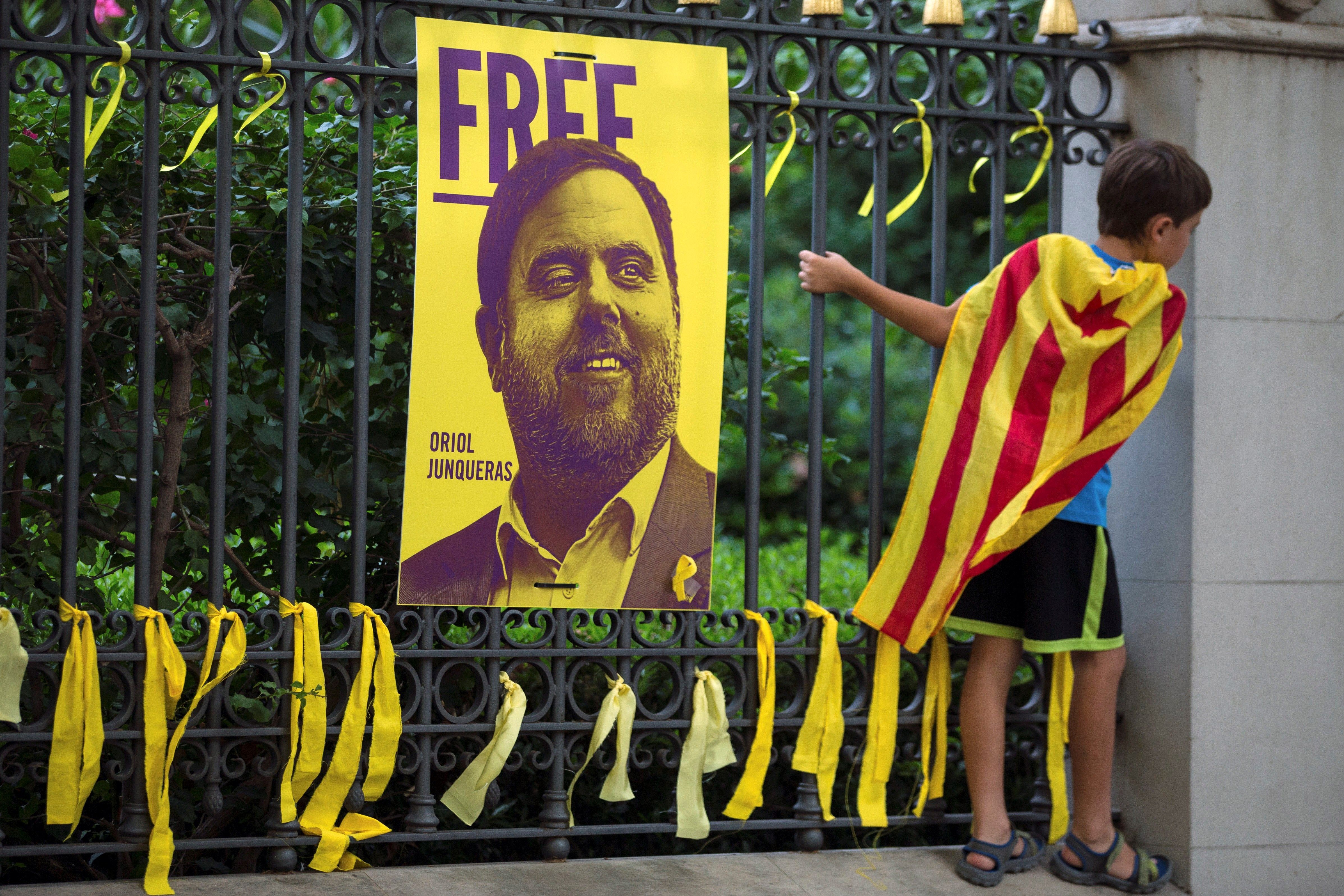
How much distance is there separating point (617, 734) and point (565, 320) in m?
1.12

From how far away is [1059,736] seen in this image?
348 centimetres

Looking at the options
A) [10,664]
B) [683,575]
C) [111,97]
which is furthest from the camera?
[683,575]

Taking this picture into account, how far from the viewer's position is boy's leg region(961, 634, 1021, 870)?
3373 mm

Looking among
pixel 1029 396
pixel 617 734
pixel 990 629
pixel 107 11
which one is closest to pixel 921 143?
pixel 1029 396

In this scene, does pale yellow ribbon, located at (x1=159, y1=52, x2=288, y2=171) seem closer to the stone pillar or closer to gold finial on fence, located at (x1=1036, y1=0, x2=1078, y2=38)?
gold finial on fence, located at (x1=1036, y1=0, x2=1078, y2=38)

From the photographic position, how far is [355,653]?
3184 mm

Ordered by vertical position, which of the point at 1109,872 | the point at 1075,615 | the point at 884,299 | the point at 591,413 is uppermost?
the point at 884,299

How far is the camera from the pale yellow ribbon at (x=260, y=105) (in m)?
3.11

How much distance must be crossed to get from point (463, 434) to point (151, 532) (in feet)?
3.01

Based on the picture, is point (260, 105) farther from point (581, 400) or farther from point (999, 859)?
Answer: point (999, 859)

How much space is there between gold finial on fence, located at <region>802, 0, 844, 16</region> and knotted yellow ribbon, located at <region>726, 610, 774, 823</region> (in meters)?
1.68

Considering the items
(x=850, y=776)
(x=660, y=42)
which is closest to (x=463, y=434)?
(x=660, y=42)

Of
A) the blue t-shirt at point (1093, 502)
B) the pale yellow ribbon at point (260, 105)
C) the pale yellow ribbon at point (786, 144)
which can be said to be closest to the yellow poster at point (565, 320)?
the pale yellow ribbon at point (786, 144)

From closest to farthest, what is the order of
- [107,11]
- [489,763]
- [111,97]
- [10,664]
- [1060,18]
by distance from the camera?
[10,664], [111,97], [489,763], [1060,18], [107,11]
